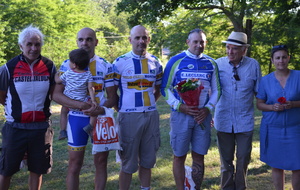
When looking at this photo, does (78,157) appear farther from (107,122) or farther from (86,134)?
(107,122)

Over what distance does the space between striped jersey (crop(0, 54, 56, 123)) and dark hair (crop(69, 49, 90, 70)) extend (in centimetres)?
58

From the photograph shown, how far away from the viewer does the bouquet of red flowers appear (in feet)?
13.6

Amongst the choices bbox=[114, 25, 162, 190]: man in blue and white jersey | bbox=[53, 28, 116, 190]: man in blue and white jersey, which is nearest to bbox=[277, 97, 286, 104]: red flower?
bbox=[114, 25, 162, 190]: man in blue and white jersey

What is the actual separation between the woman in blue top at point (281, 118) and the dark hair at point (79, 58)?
2.35 m

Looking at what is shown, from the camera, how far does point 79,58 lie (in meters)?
3.81

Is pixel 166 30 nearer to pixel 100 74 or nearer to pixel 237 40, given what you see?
pixel 237 40

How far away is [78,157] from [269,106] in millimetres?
2501

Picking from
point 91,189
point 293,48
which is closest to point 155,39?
point 293,48

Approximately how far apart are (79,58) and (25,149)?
4.53ft

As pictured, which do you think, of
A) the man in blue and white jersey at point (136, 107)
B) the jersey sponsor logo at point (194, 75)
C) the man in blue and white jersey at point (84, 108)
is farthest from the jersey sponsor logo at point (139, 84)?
the jersey sponsor logo at point (194, 75)

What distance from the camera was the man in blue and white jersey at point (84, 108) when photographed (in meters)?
3.99

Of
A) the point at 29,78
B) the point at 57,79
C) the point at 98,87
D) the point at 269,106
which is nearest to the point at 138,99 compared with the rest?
the point at 98,87

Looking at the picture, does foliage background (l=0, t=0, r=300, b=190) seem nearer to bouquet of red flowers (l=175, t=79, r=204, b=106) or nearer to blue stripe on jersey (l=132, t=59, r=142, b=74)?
bouquet of red flowers (l=175, t=79, r=204, b=106)

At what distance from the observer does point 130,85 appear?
4320 mm
